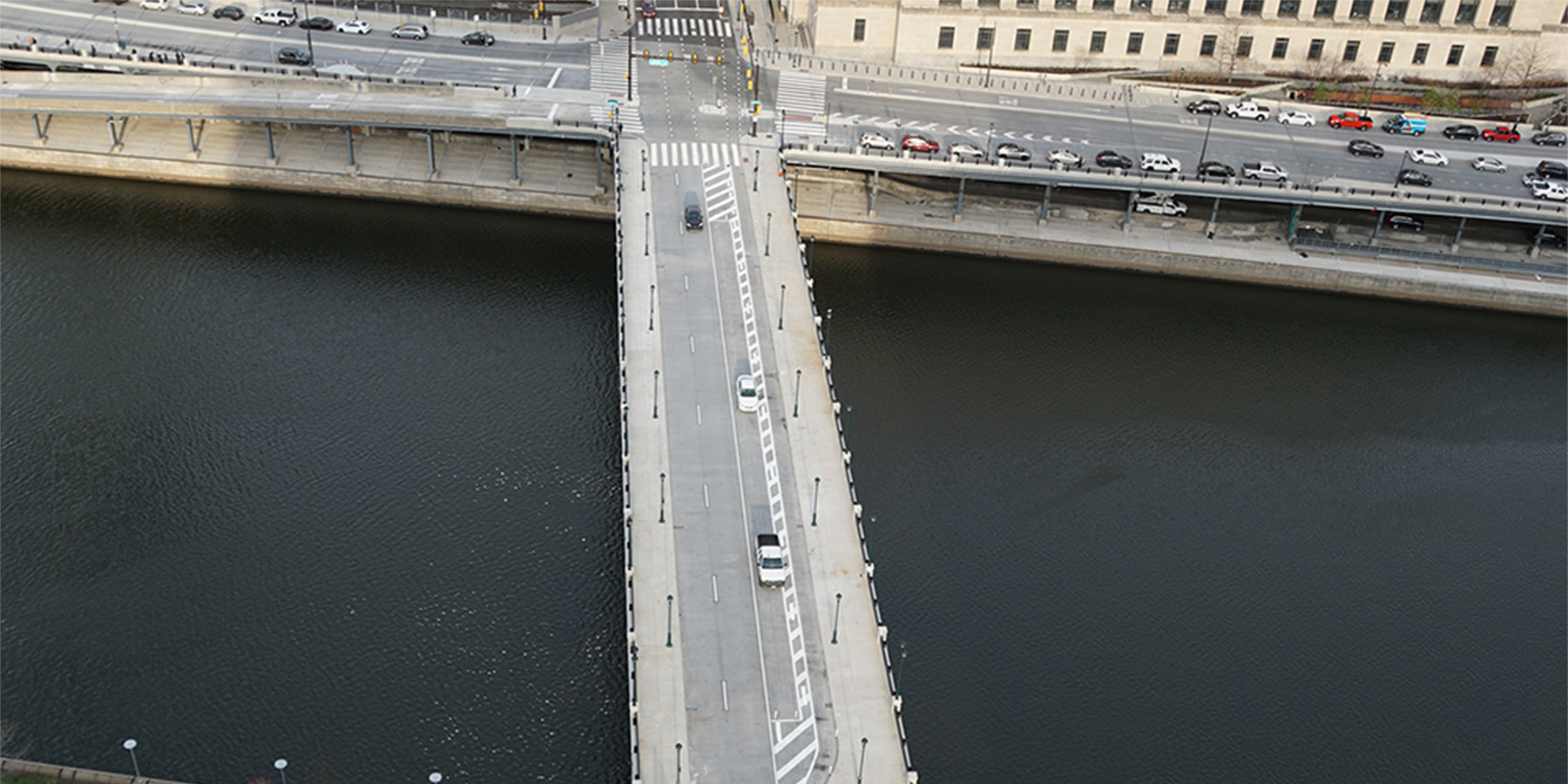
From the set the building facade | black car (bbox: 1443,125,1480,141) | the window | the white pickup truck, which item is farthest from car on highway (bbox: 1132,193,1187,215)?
the white pickup truck

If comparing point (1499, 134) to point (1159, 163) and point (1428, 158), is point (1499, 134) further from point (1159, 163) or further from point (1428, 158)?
point (1159, 163)

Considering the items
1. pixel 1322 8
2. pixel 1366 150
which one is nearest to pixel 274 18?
pixel 1322 8

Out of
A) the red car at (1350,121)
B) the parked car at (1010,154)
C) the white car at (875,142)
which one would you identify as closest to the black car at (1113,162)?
the parked car at (1010,154)

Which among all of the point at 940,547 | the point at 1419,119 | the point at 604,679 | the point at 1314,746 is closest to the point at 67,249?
the point at 604,679

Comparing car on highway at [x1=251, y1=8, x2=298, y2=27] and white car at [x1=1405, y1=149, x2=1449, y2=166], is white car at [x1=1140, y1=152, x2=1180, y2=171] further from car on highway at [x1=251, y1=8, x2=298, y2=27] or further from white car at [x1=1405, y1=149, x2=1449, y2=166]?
car on highway at [x1=251, y1=8, x2=298, y2=27]

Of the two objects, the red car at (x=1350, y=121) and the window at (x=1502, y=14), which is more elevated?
the window at (x=1502, y=14)

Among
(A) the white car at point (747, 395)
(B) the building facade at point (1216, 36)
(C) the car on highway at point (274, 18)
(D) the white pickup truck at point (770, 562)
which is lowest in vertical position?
(D) the white pickup truck at point (770, 562)

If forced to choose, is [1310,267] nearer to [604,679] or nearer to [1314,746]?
[1314,746]

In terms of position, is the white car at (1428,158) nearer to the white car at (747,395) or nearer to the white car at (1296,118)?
the white car at (1296,118)
